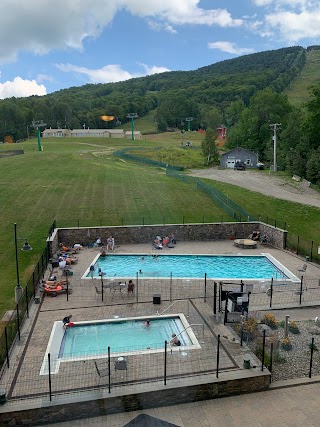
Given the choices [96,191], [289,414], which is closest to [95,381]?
[289,414]

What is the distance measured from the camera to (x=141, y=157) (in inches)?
2884

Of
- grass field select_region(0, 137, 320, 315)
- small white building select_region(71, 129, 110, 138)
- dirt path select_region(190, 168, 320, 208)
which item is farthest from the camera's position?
small white building select_region(71, 129, 110, 138)

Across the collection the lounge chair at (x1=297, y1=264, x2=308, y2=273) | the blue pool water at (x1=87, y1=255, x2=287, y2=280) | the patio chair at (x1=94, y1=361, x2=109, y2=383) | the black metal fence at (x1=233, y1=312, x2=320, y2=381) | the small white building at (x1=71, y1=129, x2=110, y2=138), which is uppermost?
the small white building at (x1=71, y1=129, x2=110, y2=138)

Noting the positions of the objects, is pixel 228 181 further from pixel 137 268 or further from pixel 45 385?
pixel 45 385

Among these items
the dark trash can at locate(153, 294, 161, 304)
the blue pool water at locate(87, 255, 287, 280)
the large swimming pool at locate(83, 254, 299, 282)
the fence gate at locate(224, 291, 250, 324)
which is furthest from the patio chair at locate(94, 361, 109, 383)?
the blue pool water at locate(87, 255, 287, 280)

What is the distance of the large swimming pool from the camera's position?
77.5 ft

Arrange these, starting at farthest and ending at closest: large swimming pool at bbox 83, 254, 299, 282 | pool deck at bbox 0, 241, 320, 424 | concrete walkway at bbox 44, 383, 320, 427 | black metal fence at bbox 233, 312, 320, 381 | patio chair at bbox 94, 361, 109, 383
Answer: large swimming pool at bbox 83, 254, 299, 282
black metal fence at bbox 233, 312, 320, 381
patio chair at bbox 94, 361, 109, 383
pool deck at bbox 0, 241, 320, 424
concrete walkway at bbox 44, 383, 320, 427

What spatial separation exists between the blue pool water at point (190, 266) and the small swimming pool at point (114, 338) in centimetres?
654

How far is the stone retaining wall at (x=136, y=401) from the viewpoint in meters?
10.4

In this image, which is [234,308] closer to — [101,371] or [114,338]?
[114,338]

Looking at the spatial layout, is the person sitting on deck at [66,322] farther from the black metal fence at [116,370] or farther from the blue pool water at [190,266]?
the blue pool water at [190,266]

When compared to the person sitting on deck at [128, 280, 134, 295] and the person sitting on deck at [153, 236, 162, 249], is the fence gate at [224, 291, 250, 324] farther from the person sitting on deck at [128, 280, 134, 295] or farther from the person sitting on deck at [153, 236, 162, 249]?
the person sitting on deck at [153, 236, 162, 249]

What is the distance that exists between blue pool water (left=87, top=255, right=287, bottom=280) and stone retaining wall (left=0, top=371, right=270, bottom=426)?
11.2m

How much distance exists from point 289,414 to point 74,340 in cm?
809
